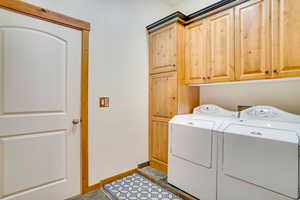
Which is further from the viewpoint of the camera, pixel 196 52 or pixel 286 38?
pixel 196 52

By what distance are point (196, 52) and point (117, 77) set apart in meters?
1.22

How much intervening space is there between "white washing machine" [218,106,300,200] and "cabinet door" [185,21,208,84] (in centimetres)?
83

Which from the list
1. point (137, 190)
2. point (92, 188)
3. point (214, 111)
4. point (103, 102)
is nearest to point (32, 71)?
point (103, 102)

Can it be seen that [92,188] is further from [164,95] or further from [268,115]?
[268,115]

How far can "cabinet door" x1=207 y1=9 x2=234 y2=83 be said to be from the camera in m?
1.87

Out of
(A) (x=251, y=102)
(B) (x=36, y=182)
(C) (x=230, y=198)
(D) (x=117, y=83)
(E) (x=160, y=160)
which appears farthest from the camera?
(E) (x=160, y=160)

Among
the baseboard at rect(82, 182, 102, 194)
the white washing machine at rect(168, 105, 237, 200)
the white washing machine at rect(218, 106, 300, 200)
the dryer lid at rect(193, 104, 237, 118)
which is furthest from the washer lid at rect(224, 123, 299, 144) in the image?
the baseboard at rect(82, 182, 102, 194)

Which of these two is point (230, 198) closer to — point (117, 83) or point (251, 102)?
point (251, 102)

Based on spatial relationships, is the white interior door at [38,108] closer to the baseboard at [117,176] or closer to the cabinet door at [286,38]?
the baseboard at [117,176]

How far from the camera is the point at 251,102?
78.5 inches

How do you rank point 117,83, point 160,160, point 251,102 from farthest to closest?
1. point 160,160
2. point 117,83
3. point 251,102

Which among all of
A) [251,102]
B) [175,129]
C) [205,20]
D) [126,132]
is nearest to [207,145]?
[175,129]

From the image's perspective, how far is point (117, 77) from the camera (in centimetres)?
228

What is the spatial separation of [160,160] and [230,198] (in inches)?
46.7
